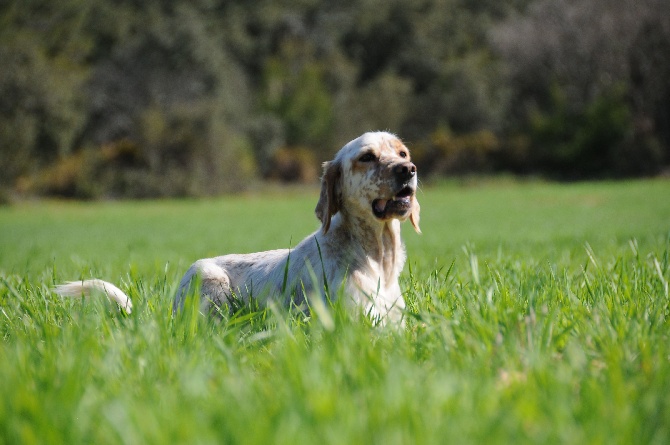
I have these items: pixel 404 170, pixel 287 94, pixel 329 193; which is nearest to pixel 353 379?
pixel 404 170

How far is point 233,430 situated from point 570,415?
36.5 inches

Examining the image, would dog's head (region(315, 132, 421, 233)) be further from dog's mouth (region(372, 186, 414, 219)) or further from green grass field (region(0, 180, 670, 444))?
green grass field (region(0, 180, 670, 444))

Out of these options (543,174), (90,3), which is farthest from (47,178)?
(543,174)

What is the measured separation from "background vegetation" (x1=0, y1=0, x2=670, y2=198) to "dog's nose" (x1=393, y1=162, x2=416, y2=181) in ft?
102

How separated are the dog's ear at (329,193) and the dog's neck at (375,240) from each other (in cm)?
9

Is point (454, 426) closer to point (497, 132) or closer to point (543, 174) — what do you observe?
point (543, 174)

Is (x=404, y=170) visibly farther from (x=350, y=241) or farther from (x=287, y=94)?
(x=287, y=94)

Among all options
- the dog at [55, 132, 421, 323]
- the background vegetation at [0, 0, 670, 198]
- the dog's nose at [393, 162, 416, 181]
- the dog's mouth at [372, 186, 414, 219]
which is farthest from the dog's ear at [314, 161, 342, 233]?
the background vegetation at [0, 0, 670, 198]

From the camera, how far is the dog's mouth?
13.2ft

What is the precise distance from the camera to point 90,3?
139ft

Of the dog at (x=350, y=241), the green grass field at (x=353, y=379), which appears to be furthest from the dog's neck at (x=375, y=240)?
the green grass field at (x=353, y=379)

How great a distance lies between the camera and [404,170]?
399 cm

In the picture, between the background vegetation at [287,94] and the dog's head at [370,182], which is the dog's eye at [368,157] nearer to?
the dog's head at [370,182]

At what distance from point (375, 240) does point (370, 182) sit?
1.34ft
